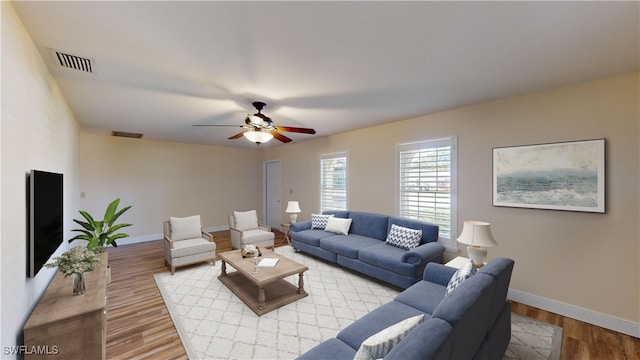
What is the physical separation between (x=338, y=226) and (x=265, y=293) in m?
1.89

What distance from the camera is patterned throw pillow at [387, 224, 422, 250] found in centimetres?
354

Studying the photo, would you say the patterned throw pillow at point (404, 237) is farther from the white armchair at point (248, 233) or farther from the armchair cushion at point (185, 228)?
the armchair cushion at point (185, 228)

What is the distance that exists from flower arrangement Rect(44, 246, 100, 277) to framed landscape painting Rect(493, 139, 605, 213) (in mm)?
4334

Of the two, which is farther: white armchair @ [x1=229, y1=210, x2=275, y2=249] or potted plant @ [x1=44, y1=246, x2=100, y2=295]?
white armchair @ [x1=229, y1=210, x2=275, y2=249]

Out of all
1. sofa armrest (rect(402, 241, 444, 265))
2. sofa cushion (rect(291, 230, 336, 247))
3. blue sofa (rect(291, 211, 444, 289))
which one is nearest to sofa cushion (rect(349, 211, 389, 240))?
blue sofa (rect(291, 211, 444, 289))

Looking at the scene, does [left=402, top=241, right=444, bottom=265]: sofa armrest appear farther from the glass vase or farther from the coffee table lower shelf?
the glass vase

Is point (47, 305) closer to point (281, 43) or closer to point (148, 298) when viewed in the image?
point (148, 298)

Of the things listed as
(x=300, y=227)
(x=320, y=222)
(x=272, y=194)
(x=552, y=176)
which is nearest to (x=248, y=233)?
(x=300, y=227)

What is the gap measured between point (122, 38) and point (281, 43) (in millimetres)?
1147

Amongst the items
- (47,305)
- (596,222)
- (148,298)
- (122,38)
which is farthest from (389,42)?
(148,298)

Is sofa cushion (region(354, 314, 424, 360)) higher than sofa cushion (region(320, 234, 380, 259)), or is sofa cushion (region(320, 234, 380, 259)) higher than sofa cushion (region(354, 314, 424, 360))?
sofa cushion (region(354, 314, 424, 360))

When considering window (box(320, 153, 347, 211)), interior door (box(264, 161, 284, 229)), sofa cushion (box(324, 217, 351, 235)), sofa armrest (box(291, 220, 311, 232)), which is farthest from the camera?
interior door (box(264, 161, 284, 229))

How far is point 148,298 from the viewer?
9.99 feet

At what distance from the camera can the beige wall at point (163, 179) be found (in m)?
5.30
